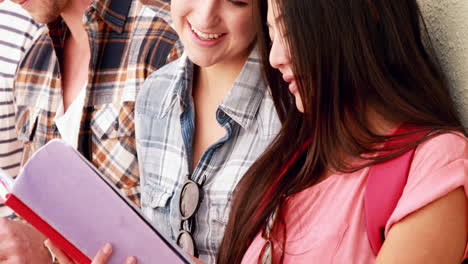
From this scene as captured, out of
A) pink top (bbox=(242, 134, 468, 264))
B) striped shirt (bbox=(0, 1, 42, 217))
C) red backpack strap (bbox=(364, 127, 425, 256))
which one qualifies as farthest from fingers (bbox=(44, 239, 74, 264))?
striped shirt (bbox=(0, 1, 42, 217))

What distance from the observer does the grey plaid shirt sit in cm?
143

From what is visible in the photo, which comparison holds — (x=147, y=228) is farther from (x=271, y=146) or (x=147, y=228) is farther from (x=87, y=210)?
(x=271, y=146)

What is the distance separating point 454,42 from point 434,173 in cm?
32

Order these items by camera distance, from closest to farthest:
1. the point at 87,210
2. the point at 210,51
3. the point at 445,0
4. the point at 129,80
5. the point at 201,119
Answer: the point at 87,210 → the point at 445,0 → the point at 210,51 → the point at 201,119 → the point at 129,80

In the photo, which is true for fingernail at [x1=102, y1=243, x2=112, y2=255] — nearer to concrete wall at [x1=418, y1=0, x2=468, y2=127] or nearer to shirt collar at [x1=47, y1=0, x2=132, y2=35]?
concrete wall at [x1=418, y1=0, x2=468, y2=127]

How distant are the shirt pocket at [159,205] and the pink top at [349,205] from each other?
429 mm

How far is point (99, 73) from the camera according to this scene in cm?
193

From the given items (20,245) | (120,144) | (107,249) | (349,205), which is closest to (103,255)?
(107,249)

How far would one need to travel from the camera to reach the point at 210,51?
4.65 feet

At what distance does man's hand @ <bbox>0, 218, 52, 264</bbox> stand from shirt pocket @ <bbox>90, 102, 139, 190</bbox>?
0.33 meters

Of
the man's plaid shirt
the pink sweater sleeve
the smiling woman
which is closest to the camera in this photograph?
the pink sweater sleeve

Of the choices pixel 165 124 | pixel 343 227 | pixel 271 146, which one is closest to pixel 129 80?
pixel 165 124

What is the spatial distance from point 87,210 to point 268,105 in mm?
621

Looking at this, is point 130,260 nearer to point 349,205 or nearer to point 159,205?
point 349,205
